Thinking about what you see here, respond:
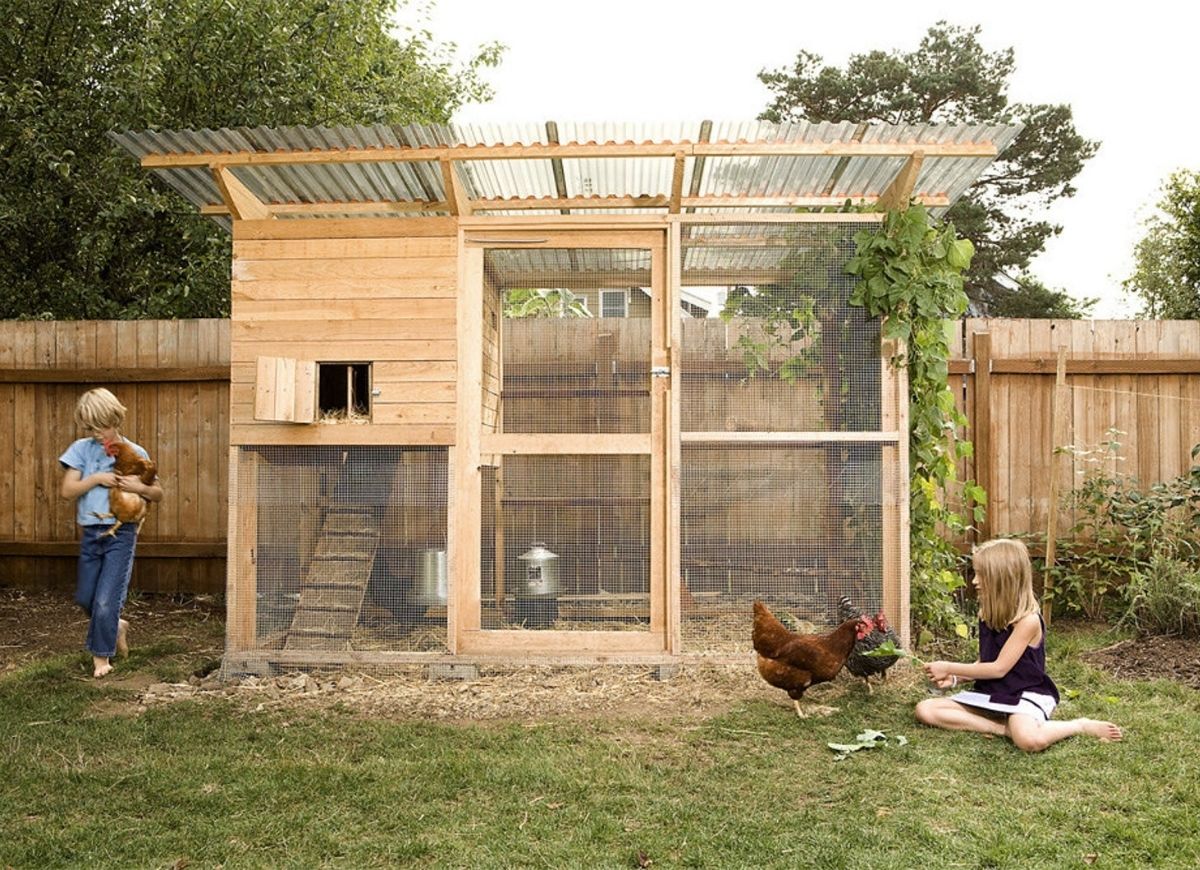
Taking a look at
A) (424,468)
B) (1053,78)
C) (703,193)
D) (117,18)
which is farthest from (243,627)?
(1053,78)

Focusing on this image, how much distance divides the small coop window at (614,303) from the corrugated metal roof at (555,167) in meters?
0.43

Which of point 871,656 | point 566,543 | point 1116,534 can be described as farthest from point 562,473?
point 1116,534

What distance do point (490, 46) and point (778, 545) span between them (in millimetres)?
10081

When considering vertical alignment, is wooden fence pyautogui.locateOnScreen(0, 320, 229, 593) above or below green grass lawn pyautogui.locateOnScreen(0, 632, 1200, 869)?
above

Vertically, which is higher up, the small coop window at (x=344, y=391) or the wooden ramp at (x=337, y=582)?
the small coop window at (x=344, y=391)

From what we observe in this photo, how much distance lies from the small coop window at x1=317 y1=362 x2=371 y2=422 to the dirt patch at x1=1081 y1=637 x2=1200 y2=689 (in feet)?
12.3

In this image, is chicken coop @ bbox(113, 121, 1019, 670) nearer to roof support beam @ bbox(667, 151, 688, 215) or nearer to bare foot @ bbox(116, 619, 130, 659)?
roof support beam @ bbox(667, 151, 688, 215)

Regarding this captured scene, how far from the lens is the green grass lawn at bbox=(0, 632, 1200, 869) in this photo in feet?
8.88

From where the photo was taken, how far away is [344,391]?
5.25 metres

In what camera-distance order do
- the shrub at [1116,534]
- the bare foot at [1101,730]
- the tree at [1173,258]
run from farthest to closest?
the tree at [1173,258], the shrub at [1116,534], the bare foot at [1101,730]

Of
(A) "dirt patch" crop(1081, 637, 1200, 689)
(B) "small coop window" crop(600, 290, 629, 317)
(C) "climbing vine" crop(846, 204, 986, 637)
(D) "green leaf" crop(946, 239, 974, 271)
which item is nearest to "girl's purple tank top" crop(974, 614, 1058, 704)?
(A) "dirt patch" crop(1081, 637, 1200, 689)

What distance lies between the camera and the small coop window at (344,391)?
16.5 ft

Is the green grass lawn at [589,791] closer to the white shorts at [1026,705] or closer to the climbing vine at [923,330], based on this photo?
the white shorts at [1026,705]

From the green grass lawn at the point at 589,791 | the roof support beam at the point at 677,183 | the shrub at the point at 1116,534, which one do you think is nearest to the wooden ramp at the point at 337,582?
the green grass lawn at the point at 589,791
